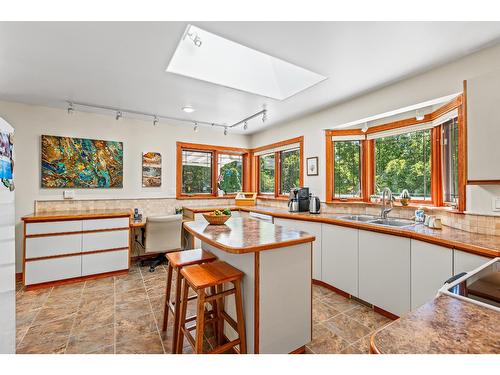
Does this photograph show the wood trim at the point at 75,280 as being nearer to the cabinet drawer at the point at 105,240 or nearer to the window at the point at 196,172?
the cabinet drawer at the point at 105,240

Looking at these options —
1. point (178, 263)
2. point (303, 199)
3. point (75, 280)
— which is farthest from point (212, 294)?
point (75, 280)

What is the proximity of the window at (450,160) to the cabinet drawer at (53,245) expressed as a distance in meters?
4.38

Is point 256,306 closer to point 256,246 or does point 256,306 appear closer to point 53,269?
point 256,246

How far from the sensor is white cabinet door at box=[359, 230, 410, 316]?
2121 millimetres

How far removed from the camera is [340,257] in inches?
108

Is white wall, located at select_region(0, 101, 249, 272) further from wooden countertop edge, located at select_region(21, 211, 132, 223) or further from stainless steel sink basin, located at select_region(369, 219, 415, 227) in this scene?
stainless steel sink basin, located at select_region(369, 219, 415, 227)

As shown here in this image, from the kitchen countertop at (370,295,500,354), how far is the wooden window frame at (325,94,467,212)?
1539mm

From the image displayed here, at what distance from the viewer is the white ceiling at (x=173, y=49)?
167 centimetres

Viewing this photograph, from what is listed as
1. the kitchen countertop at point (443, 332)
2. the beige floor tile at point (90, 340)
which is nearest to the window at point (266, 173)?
the beige floor tile at point (90, 340)

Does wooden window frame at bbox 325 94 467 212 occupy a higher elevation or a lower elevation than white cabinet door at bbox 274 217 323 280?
higher

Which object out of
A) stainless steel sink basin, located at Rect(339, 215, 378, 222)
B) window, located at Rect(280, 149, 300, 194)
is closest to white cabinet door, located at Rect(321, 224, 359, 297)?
stainless steel sink basin, located at Rect(339, 215, 378, 222)
